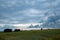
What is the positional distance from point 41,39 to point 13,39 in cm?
1286

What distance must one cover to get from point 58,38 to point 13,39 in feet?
66.7

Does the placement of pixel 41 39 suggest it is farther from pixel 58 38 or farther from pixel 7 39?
pixel 7 39

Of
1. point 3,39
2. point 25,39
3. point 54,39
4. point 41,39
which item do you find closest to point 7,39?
point 3,39

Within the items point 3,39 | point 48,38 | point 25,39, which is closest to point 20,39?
point 25,39

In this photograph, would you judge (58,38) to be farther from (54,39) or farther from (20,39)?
(20,39)

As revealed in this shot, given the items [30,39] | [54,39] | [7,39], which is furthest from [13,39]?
[54,39]

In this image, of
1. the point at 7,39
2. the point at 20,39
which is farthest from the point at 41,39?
the point at 7,39

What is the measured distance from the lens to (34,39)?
7756cm

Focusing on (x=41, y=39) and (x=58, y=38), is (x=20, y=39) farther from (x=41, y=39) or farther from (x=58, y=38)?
(x=58, y=38)

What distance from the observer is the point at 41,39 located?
75.9m

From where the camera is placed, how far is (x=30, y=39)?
7675 cm

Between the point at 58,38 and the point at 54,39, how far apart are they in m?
1.93

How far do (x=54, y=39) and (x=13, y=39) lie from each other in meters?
18.5

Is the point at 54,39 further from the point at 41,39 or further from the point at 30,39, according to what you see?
the point at 30,39
